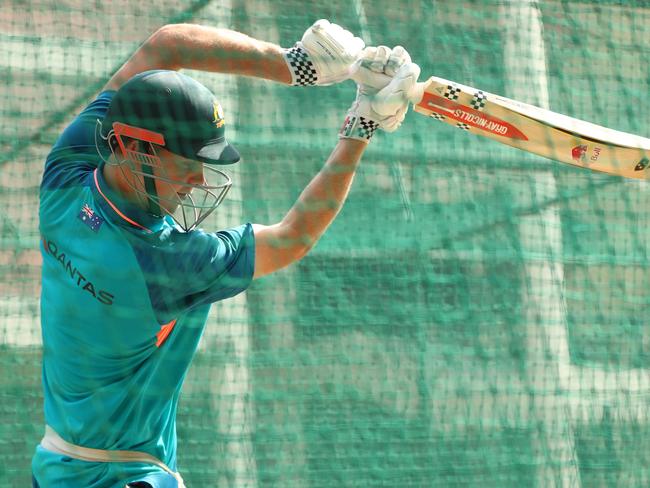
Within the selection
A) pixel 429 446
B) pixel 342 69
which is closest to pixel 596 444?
pixel 429 446

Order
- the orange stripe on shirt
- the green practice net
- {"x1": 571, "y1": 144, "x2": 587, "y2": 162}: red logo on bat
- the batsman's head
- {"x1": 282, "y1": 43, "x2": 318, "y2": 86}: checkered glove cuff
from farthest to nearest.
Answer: the green practice net → {"x1": 571, "y1": 144, "x2": 587, "y2": 162}: red logo on bat → {"x1": 282, "y1": 43, "x2": 318, "y2": 86}: checkered glove cuff → the orange stripe on shirt → the batsman's head

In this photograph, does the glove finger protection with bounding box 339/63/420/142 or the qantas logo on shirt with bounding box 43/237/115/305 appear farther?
the glove finger protection with bounding box 339/63/420/142

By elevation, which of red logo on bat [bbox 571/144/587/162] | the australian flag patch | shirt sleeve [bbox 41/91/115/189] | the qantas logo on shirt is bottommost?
the qantas logo on shirt

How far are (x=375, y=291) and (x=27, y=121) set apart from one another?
135 centimetres

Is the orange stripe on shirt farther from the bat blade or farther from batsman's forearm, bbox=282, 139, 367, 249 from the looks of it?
the bat blade

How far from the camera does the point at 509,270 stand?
368 centimetres

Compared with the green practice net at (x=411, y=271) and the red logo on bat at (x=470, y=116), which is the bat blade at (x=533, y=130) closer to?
the red logo on bat at (x=470, y=116)

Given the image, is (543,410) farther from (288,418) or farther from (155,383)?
(155,383)

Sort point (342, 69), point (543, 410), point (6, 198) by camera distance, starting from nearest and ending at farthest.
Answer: point (342, 69) < point (6, 198) < point (543, 410)

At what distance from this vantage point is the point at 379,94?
220cm

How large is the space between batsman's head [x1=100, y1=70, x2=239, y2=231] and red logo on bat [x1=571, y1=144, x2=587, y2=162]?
102cm

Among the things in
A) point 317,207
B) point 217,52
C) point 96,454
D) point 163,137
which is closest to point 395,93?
point 317,207

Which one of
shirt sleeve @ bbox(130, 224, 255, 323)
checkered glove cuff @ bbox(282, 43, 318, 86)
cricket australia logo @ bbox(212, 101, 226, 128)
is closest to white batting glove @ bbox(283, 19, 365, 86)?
checkered glove cuff @ bbox(282, 43, 318, 86)

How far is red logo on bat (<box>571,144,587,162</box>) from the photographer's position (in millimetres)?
2578
